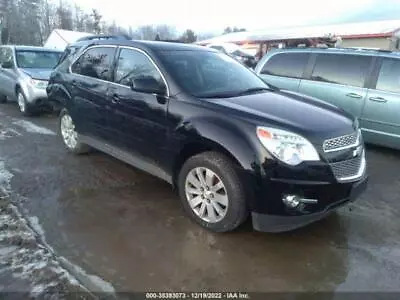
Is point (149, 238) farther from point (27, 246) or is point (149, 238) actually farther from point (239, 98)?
point (239, 98)

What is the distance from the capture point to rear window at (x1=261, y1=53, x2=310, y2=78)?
745 centimetres

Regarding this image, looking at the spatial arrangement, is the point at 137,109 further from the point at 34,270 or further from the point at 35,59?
the point at 35,59

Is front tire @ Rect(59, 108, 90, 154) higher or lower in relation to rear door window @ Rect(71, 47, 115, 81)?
lower

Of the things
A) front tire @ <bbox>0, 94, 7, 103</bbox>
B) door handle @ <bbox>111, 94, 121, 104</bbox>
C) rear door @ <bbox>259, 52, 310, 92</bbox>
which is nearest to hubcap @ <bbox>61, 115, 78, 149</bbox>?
door handle @ <bbox>111, 94, 121, 104</bbox>

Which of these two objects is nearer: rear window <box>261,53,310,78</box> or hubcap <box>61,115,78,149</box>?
hubcap <box>61,115,78,149</box>

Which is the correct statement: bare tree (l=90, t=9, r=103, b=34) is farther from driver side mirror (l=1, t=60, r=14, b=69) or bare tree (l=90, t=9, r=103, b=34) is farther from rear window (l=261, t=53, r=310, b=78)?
rear window (l=261, t=53, r=310, b=78)

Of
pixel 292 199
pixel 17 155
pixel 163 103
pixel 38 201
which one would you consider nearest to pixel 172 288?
pixel 292 199

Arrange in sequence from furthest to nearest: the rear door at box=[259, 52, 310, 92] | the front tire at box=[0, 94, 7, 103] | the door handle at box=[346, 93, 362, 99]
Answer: the front tire at box=[0, 94, 7, 103], the rear door at box=[259, 52, 310, 92], the door handle at box=[346, 93, 362, 99]

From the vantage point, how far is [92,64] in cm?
538

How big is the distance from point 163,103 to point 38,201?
1787 mm

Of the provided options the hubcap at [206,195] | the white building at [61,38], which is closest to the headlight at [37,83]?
the hubcap at [206,195]

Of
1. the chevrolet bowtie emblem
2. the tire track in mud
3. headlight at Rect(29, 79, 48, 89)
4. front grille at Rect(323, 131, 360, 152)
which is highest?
front grille at Rect(323, 131, 360, 152)

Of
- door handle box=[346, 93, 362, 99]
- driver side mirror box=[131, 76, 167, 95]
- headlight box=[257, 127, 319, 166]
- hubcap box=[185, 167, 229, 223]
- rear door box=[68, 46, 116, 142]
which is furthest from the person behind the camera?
door handle box=[346, 93, 362, 99]

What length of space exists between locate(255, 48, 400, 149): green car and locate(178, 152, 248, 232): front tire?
155 inches
